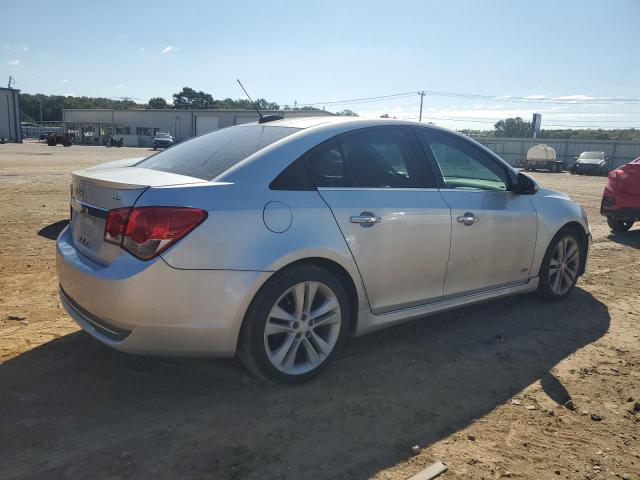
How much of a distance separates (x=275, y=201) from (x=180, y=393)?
1286 millimetres

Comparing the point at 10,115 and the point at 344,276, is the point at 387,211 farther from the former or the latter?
the point at 10,115

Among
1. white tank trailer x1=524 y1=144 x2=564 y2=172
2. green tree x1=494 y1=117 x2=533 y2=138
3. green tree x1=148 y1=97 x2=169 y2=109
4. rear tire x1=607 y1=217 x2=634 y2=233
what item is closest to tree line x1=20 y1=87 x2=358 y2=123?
green tree x1=148 y1=97 x2=169 y2=109

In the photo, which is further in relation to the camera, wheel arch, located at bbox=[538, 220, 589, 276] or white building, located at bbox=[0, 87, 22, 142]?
white building, located at bbox=[0, 87, 22, 142]

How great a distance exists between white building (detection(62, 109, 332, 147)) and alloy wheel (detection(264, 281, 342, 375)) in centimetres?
5608

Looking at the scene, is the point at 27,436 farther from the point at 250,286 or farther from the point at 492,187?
the point at 492,187

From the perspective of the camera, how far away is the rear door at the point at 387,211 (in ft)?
10.6

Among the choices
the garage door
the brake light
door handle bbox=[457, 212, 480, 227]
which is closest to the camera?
door handle bbox=[457, 212, 480, 227]

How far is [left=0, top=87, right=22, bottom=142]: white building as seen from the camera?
5182 cm

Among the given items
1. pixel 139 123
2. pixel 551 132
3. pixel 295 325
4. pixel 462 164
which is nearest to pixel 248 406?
pixel 295 325

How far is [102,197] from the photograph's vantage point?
290cm

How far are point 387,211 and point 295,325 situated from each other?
0.98 meters

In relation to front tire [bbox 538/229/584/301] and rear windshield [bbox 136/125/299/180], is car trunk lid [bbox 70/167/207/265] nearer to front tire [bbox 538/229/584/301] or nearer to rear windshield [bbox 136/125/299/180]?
rear windshield [bbox 136/125/299/180]

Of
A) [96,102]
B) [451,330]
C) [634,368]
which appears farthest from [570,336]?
[96,102]

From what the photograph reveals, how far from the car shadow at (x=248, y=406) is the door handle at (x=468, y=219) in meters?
0.93
